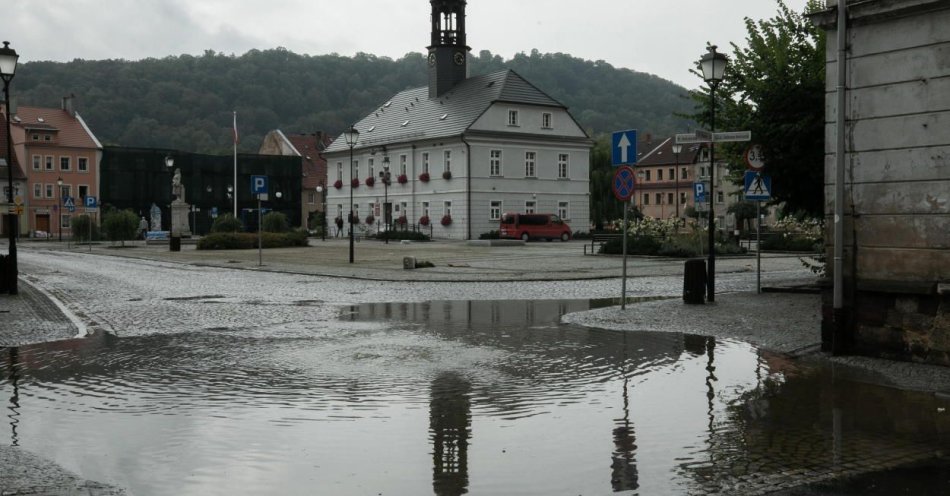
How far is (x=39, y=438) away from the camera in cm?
666

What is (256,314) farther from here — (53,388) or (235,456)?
(235,456)

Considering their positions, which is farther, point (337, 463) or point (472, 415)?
point (472, 415)

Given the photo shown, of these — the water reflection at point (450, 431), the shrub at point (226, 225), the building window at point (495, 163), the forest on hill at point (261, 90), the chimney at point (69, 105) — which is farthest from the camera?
the forest on hill at point (261, 90)

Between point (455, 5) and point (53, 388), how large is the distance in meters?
63.0

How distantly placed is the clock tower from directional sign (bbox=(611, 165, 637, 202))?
5436 cm

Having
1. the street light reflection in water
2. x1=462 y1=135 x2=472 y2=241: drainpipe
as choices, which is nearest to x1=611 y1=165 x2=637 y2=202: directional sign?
the street light reflection in water

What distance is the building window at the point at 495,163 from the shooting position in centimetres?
6719

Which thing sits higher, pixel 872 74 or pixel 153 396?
pixel 872 74

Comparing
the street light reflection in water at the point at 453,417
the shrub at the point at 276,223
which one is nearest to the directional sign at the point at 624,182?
the street light reflection in water at the point at 453,417

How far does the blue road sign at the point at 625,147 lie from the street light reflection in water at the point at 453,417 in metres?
4.82

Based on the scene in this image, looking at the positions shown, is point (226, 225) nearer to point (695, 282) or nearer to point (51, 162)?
point (695, 282)

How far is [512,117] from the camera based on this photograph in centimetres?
6794

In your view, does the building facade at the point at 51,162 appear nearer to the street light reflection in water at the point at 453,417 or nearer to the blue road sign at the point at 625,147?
the blue road sign at the point at 625,147

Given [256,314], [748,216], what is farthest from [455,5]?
[256,314]
